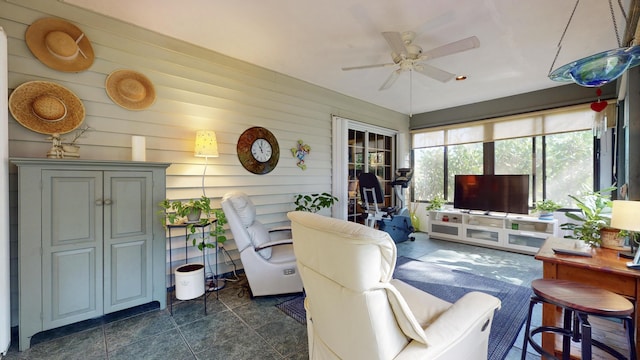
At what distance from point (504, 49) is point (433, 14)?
1.25 metres

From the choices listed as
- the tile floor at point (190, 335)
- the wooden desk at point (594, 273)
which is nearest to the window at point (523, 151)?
the wooden desk at point (594, 273)

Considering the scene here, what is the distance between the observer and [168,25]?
8.52ft

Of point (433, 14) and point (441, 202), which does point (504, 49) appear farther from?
point (441, 202)

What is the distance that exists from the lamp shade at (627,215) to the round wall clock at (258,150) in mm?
3220

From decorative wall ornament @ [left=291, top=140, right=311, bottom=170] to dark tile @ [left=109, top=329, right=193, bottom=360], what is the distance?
2.56 metres

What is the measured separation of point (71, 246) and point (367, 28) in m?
3.13

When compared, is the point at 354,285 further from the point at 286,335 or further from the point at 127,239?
the point at 127,239

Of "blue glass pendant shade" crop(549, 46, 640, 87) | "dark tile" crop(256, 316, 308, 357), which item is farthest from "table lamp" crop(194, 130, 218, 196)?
"blue glass pendant shade" crop(549, 46, 640, 87)

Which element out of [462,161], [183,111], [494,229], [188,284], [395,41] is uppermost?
[395,41]

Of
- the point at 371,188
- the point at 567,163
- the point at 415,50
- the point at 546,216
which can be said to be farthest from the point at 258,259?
the point at 567,163

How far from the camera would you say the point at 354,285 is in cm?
98

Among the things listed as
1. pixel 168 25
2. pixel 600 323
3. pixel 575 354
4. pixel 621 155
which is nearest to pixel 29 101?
pixel 168 25

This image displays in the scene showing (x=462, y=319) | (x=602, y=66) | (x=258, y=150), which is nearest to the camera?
(x=462, y=319)

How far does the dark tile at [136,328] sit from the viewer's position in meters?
2.00
